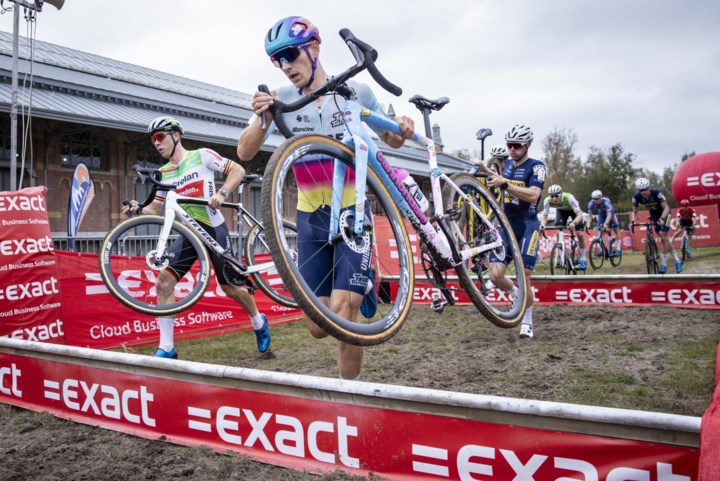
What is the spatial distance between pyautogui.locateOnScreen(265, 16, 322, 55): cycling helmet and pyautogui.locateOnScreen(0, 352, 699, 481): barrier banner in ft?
6.43

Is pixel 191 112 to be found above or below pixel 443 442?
above

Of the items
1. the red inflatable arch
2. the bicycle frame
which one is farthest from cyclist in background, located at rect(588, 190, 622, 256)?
the red inflatable arch

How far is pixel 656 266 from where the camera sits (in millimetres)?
12711

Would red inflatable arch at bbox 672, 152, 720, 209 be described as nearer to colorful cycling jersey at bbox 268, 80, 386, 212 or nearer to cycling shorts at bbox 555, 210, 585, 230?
cycling shorts at bbox 555, 210, 585, 230

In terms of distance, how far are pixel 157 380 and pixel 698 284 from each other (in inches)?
307

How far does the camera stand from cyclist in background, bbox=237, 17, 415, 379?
2.89 m

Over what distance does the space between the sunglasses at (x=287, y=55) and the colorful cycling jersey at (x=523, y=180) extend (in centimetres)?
425

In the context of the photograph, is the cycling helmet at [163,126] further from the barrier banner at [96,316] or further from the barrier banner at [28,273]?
the barrier banner at [96,316]

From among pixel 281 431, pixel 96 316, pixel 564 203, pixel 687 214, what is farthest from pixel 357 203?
pixel 687 214

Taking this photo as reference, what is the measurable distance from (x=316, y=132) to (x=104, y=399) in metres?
2.62

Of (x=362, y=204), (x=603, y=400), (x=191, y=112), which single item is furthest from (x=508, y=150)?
(x=191, y=112)

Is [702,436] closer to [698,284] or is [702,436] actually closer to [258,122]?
[258,122]

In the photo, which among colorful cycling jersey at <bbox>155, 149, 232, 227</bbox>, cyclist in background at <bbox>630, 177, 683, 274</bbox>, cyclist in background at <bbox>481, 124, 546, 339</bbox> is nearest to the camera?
colorful cycling jersey at <bbox>155, 149, 232, 227</bbox>

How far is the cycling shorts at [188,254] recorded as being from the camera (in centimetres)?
560
